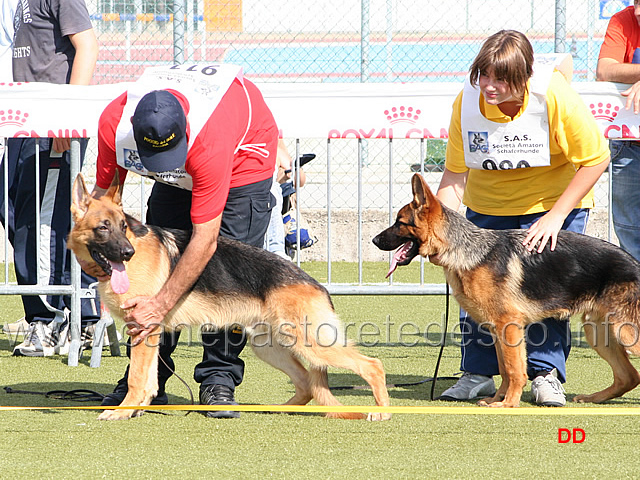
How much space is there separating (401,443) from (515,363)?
0.98 meters

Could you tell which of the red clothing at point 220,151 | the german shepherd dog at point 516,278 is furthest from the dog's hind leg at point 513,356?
the red clothing at point 220,151

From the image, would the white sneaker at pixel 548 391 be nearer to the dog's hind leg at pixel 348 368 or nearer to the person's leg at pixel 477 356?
the person's leg at pixel 477 356

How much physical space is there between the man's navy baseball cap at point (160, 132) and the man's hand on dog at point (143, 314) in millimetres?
675

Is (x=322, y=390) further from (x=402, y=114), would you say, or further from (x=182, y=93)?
(x=402, y=114)

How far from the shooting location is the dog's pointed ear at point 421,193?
429 cm

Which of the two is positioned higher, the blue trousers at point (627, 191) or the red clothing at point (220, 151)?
the red clothing at point (220, 151)

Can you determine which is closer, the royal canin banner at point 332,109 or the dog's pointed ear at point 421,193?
the dog's pointed ear at point 421,193

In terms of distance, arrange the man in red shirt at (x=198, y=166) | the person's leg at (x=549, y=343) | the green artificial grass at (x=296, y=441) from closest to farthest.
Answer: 1. the green artificial grass at (x=296, y=441)
2. the man in red shirt at (x=198, y=166)
3. the person's leg at (x=549, y=343)

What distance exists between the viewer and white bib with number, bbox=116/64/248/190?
3.79 meters

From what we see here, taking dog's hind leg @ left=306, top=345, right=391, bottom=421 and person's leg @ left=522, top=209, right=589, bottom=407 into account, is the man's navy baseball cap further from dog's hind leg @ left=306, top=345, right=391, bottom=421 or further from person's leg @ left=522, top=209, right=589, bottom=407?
person's leg @ left=522, top=209, right=589, bottom=407

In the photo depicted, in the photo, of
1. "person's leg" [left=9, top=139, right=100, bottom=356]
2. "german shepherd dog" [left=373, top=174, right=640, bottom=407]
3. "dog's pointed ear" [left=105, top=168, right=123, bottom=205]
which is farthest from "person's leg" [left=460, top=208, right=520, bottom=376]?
"person's leg" [left=9, top=139, right=100, bottom=356]

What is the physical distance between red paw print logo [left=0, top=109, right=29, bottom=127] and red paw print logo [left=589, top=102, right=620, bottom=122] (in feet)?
12.3

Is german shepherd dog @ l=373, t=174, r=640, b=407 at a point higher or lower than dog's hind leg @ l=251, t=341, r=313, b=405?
higher

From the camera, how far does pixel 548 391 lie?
175 inches
